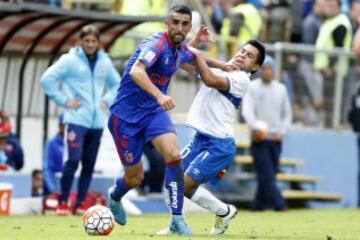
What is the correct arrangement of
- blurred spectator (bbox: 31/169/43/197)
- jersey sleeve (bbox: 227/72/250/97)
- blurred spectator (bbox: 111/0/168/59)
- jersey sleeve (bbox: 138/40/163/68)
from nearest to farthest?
jersey sleeve (bbox: 138/40/163/68) < jersey sleeve (bbox: 227/72/250/97) < blurred spectator (bbox: 31/169/43/197) < blurred spectator (bbox: 111/0/168/59)

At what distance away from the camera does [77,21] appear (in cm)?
2095

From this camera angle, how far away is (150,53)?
44.0 feet

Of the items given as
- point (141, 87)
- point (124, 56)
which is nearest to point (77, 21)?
point (124, 56)

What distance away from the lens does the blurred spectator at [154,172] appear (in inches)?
849

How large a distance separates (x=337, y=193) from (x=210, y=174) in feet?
38.1

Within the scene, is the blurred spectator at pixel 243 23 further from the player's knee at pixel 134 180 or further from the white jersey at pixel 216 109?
the player's knee at pixel 134 180

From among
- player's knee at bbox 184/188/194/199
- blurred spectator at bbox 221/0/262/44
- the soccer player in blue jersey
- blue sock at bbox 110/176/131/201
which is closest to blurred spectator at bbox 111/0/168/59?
blurred spectator at bbox 221/0/262/44

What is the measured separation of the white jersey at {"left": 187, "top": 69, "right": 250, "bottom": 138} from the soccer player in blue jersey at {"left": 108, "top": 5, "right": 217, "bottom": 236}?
90 centimetres

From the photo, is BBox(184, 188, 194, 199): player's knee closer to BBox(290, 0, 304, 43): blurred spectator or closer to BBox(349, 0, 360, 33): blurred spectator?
BBox(349, 0, 360, 33): blurred spectator

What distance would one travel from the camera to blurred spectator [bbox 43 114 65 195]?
2041 cm

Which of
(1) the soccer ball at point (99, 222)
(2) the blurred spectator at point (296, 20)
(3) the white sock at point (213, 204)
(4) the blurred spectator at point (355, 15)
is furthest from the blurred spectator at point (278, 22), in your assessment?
(1) the soccer ball at point (99, 222)

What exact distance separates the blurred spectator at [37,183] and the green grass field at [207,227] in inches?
84.4

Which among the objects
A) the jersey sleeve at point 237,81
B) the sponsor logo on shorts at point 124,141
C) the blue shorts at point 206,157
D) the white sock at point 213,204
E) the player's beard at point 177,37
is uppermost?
the player's beard at point 177,37

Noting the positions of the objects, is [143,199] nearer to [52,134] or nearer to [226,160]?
[52,134]
